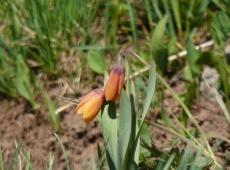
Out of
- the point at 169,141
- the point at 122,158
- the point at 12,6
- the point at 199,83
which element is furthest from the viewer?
the point at 12,6

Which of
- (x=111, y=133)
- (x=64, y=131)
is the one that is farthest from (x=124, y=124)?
(x=64, y=131)

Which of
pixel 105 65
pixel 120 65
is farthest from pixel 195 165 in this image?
pixel 105 65

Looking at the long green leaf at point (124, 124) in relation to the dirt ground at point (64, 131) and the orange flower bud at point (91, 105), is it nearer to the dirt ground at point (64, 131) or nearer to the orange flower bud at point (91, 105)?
the orange flower bud at point (91, 105)

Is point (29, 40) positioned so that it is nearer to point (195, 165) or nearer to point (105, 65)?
point (105, 65)

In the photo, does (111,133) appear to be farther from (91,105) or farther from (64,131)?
(64,131)

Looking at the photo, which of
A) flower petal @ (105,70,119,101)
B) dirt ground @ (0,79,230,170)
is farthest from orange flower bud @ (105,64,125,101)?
dirt ground @ (0,79,230,170)

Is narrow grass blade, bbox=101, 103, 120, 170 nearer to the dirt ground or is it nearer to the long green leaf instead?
the long green leaf
